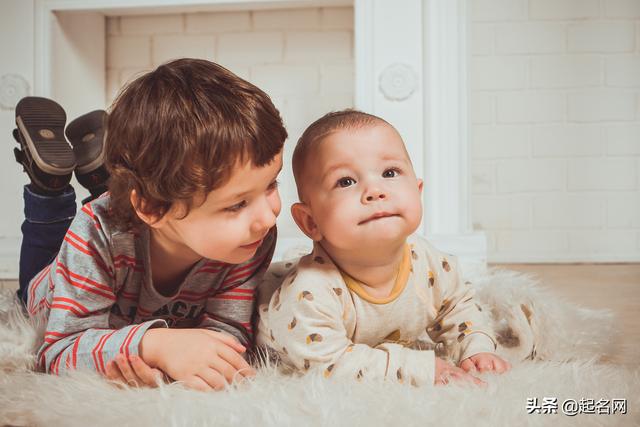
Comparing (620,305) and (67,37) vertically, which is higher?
(67,37)

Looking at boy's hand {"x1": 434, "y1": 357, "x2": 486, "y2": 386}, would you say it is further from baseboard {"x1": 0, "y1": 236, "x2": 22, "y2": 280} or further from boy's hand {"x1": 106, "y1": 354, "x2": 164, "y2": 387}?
baseboard {"x1": 0, "y1": 236, "x2": 22, "y2": 280}

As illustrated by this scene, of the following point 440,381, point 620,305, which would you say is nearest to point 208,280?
point 440,381

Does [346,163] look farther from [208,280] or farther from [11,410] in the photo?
[11,410]

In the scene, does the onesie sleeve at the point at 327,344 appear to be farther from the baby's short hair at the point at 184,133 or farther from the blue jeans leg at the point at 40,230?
the blue jeans leg at the point at 40,230

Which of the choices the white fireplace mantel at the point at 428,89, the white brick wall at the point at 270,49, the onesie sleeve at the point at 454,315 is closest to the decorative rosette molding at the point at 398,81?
the white fireplace mantel at the point at 428,89

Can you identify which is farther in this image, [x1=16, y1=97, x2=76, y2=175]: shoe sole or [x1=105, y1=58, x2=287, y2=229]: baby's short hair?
[x1=16, y1=97, x2=76, y2=175]: shoe sole

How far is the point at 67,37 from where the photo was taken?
208cm

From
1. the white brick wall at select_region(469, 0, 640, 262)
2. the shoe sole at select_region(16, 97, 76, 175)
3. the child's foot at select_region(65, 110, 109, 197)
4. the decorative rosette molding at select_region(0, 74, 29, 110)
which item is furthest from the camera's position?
the white brick wall at select_region(469, 0, 640, 262)

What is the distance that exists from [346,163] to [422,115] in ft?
3.62

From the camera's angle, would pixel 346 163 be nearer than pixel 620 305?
Yes

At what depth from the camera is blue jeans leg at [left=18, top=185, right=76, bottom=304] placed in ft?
3.96

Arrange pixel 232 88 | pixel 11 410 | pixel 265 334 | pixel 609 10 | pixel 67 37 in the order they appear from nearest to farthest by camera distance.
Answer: pixel 11 410, pixel 232 88, pixel 265 334, pixel 67 37, pixel 609 10

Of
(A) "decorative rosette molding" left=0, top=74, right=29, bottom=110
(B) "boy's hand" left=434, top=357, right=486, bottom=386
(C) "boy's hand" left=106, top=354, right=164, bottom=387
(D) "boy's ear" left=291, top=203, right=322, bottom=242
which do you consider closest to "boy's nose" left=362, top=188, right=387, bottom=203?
(D) "boy's ear" left=291, top=203, right=322, bottom=242

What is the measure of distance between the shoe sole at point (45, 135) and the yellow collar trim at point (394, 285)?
2.05 ft
